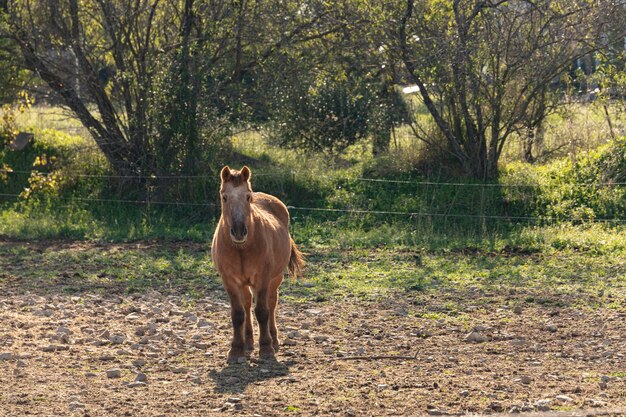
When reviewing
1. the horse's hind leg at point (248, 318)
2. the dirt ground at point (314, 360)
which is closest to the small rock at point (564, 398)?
the dirt ground at point (314, 360)

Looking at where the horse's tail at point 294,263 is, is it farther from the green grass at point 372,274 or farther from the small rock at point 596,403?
the small rock at point 596,403

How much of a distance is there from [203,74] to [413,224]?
14.5ft

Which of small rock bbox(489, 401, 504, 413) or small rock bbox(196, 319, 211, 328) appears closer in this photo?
small rock bbox(489, 401, 504, 413)

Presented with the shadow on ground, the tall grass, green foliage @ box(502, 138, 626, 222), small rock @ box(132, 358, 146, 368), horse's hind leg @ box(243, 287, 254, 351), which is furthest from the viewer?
green foliage @ box(502, 138, 626, 222)

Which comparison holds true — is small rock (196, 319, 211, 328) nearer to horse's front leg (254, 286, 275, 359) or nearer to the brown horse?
the brown horse

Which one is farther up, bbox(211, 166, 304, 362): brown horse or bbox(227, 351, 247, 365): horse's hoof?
bbox(211, 166, 304, 362): brown horse

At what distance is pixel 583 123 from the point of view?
17562mm

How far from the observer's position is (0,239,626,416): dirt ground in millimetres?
6191

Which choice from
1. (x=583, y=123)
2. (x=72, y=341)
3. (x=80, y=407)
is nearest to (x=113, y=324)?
(x=72, y=341)

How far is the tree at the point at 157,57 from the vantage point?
51.6ft

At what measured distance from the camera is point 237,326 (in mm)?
7711

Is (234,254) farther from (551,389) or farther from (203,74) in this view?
(203,74)

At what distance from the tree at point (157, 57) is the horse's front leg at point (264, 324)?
7.95 meters

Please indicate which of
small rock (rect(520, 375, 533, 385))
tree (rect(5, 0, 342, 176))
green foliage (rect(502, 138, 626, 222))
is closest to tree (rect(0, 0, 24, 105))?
tree (rect(5, 0, 342, 176))
